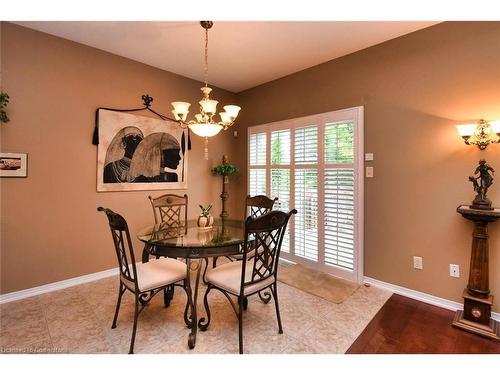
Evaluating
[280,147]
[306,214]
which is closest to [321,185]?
[306,214]

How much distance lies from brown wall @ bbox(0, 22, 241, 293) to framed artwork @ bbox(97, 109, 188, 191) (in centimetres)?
12

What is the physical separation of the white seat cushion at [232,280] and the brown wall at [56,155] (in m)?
1.78

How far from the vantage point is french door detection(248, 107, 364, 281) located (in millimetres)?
2865

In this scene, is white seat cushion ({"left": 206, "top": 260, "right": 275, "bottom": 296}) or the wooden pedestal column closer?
white seat cushion ({"left": 206, "top": 260, "right": 275, "bottom": 296})

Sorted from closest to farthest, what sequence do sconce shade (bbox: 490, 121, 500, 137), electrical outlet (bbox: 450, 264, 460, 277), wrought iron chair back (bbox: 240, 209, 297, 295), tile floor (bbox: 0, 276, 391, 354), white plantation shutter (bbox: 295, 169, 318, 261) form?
wrought iron chair back (bbox: 240, 209, 297, 295) → tile floor (bbox: 0, 276, 391, 354) → sconce shade (bbox: 490, 121, 500, 137) → electrical outlet (bbox: 450, 264, 460, 277) → white plantation shutter (bbox: 295, 169, 318, 261)

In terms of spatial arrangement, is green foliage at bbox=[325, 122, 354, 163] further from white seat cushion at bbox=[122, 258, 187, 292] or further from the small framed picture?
the small framed picture

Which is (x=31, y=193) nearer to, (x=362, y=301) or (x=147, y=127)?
(x=147, y=127)

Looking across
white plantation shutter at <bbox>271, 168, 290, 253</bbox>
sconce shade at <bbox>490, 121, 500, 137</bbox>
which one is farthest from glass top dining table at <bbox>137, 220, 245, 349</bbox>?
sconce shade at <bbox>490, 121, 500, 137</bbox>

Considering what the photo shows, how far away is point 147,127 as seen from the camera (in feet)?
10.8

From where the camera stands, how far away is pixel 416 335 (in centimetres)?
192

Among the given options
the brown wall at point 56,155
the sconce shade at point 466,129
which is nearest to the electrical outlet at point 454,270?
the sconce shade at point 466,129

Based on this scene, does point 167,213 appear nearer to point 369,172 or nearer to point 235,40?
point 235,40
